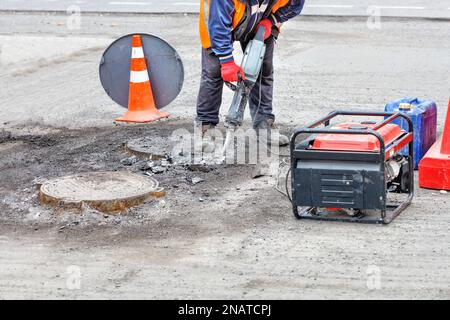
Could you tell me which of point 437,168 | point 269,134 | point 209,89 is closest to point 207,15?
point 209,89

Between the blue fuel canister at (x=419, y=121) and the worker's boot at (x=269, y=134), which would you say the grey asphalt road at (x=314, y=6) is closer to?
the worker's boot at (x=269, y=134)

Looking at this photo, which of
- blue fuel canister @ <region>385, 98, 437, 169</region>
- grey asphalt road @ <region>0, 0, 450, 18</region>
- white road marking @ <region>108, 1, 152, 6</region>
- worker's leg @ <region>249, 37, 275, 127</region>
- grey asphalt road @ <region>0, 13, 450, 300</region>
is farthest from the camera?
white road marking @ <region>108, 1, 152, 6</region>

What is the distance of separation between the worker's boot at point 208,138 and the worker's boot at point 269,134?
42cm

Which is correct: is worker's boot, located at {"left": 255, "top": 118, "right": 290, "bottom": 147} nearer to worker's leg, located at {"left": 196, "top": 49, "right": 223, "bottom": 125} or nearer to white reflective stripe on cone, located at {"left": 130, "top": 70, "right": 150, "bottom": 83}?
worker's leg, located at {"left": 196, "top": 49, "right": 223, "bottom": 125}

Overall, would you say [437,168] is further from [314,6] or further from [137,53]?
[314,6]

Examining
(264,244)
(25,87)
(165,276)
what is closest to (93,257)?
(165,276)

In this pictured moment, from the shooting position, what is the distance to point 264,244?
5.87 meters

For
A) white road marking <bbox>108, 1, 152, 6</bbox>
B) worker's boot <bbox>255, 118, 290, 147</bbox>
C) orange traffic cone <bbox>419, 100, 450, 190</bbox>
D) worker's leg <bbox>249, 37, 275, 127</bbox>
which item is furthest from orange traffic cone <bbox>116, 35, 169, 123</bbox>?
white road marking <bbox>108, 1, 152, 6</bbox>

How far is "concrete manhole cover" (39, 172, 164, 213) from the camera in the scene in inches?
255

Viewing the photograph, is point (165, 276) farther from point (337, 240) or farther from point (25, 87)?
point (25, 87)

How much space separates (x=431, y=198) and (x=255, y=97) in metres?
2.22

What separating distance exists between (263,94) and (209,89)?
2.02 ft

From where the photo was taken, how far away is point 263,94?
27.3 feet

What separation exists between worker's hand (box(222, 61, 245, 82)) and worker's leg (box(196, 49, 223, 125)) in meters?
0.35
